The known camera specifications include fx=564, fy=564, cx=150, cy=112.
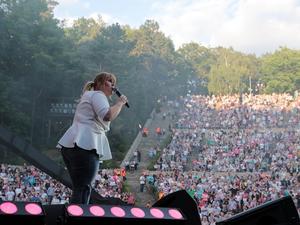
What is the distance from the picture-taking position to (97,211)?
8.32 feet

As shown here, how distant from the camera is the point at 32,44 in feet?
103

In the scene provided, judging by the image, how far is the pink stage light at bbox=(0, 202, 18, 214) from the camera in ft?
7.76

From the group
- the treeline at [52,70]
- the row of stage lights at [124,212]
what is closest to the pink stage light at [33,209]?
the row of stage lights at [124,212]

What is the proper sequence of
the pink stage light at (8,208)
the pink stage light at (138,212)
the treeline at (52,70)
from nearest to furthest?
the pink stage light at (8,208), the pink stage light at (138,212), the treeline at (52,70)

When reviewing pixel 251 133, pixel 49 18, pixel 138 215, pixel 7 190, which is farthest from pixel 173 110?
pixel 138 215

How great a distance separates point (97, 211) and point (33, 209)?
0.94 ft

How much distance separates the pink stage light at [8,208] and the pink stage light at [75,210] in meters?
0.24

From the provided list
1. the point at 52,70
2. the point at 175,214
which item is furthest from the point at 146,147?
the point at 175,214

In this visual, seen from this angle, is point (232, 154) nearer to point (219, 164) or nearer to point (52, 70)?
point (219, 164)

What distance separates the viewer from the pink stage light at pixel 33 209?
240 cm

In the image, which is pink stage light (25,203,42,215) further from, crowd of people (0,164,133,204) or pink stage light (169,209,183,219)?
crowd of people (0,164,133,204)

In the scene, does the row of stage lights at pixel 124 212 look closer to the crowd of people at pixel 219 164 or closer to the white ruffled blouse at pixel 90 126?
the white ruffled blouse at pixel 90 126

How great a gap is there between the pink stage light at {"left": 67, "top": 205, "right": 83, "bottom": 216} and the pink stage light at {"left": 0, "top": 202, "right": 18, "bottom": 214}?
238mm

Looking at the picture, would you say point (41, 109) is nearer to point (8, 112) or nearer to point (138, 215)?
point (8, 112)
